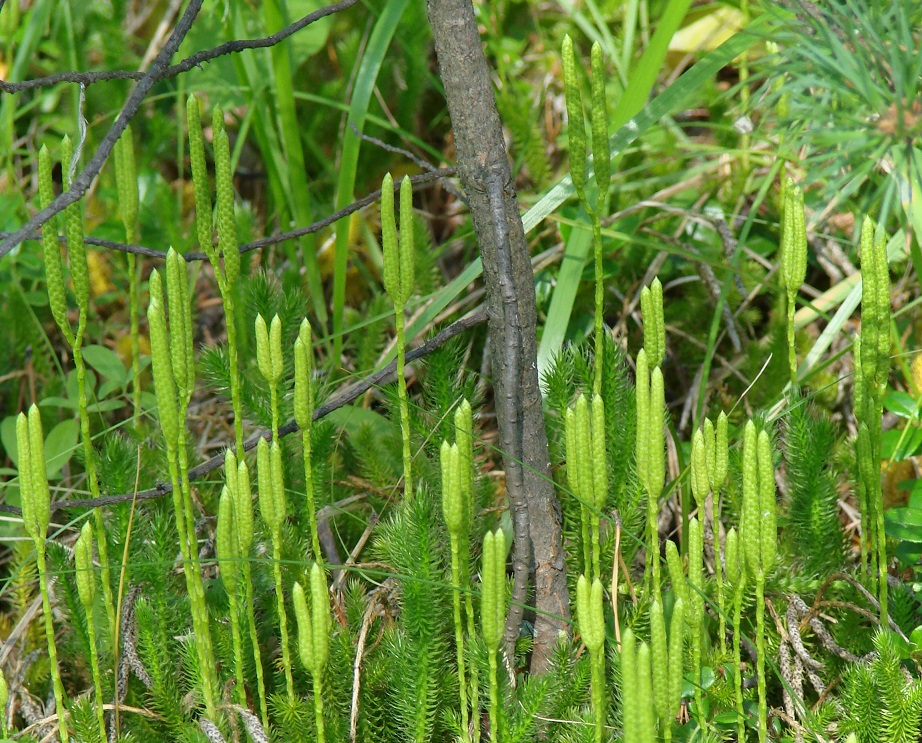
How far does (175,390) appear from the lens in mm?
1063

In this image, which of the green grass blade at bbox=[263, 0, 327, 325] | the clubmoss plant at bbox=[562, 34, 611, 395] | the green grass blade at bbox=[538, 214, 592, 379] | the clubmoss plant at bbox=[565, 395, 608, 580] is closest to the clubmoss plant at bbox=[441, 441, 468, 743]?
the clubmoss plant at bbox=[565, 395, 608, 580]

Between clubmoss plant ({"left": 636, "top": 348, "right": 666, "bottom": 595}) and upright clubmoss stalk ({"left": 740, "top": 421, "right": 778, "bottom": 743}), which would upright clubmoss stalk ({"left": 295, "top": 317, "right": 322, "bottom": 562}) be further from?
upright clubmoss stalk ({"left": 740, "top": 421, "right": 778, "bottom": 743})

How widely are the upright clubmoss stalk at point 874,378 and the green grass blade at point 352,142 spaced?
748mm

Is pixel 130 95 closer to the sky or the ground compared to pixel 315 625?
closer to the sky

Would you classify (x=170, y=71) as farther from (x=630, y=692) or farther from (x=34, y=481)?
(x=630, y=692)

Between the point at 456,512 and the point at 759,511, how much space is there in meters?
0.31

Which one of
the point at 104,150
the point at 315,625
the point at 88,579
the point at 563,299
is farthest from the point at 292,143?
the point at 315,625

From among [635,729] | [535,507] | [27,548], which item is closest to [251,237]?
[27,548]

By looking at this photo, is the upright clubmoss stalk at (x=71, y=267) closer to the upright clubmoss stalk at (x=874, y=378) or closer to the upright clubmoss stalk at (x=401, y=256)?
the upright clubmoss stalk at (x=401, y=256)

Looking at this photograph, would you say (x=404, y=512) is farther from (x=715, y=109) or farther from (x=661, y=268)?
(x=715, y=109)

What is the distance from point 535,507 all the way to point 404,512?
0.54 ft

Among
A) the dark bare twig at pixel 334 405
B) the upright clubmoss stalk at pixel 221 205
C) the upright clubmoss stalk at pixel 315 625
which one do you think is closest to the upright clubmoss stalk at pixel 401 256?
the dark bare twig at pixel 334 405

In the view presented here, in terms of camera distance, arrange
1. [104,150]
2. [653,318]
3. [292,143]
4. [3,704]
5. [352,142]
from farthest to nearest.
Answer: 1. [292,143]
2. [352,142]
3. [653,318]
4. [3,704]
5. [104,150]

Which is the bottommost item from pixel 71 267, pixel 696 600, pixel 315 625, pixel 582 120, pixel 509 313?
pixel 696 600
